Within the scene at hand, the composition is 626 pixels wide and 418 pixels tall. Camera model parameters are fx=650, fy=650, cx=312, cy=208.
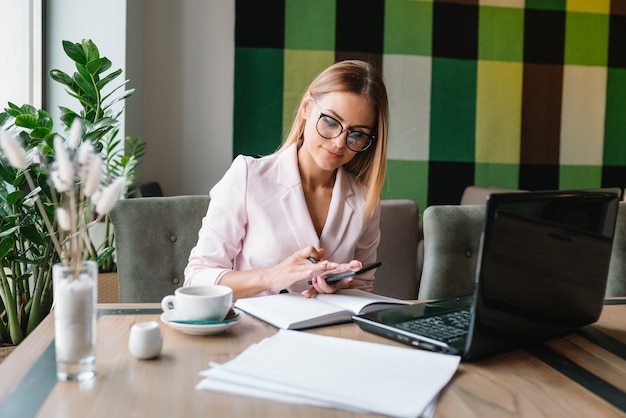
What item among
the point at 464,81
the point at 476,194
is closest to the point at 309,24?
the point at 464,81

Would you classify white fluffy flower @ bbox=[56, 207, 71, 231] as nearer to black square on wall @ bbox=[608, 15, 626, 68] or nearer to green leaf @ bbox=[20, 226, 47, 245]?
green leaf @ bbox=[20, 226, 47, 245]

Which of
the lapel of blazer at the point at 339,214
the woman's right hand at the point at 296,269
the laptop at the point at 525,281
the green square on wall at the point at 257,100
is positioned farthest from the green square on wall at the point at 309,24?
the laptop at the point at 525,281

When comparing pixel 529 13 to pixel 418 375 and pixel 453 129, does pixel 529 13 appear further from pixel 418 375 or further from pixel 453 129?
pixel 418 375

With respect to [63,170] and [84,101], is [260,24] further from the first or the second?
[63,170]

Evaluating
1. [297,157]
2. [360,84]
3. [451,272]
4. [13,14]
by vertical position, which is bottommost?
[451,272]

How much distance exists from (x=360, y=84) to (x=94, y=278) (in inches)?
37.6

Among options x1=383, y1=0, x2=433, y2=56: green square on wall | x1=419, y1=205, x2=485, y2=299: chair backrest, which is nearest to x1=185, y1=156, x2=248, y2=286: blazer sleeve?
x1=419, y1=205, x2=485, y2=299: chair backrest

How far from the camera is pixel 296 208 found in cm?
165

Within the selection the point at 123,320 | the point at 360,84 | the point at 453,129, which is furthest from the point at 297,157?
the point at 453,129

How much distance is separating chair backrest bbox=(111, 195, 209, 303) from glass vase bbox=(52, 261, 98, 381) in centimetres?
95

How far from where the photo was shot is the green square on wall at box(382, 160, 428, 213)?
393cm

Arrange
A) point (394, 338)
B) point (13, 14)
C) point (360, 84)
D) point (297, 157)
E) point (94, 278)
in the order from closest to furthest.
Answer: point (94, 278) → point (394, 338) → point (360, 84) → point (297, 157) → point (13, 14)

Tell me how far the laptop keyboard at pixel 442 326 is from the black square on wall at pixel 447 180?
9.29ft

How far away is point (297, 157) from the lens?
176cm
